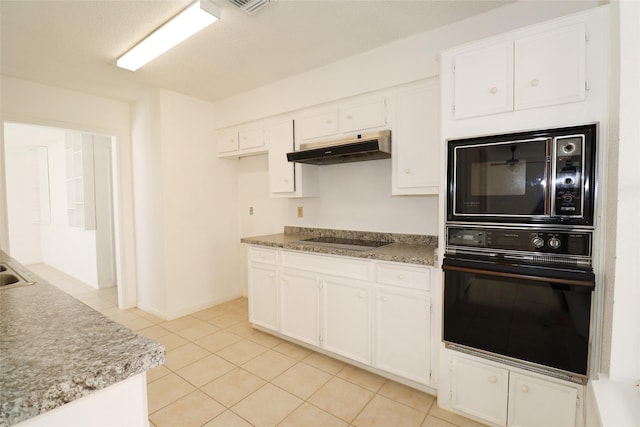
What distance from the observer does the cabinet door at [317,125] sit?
271 centimetres

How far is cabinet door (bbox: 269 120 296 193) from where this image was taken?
9.90 ft

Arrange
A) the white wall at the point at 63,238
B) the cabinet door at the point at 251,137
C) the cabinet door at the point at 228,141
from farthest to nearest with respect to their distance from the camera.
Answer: the white wall at the point at 63,238 < the cabinet door at the point at 228,141 < the cabinet door at the point at 251,137

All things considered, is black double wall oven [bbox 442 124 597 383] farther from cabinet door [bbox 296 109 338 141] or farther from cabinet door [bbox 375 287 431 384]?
cabinet door [bbox 296 109 338 141]

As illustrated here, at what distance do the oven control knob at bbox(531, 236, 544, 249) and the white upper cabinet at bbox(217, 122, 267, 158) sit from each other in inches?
101

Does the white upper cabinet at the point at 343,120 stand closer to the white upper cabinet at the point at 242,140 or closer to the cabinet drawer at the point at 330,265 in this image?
the white upper cabinet at the point at 242,140

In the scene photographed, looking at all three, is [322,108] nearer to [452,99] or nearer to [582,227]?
[452,99]

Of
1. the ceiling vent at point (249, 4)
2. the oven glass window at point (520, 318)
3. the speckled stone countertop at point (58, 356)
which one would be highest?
the ceiling vent at point (249, 4)

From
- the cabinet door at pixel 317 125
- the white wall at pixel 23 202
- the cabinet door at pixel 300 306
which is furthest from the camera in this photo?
the white wall at pixel 23 202

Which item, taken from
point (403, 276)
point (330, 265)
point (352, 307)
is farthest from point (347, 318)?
point (403, 276)

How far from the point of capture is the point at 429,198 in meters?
2.56

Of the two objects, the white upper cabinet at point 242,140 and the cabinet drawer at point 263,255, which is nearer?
the cabinet drawer at point 263,255

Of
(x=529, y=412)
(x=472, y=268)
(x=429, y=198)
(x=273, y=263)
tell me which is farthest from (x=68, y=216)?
(x=529, y=412)

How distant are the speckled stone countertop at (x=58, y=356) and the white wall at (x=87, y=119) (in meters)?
2.68

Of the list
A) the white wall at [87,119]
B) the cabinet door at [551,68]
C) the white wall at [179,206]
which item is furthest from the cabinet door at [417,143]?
the white wall at [87,119]
